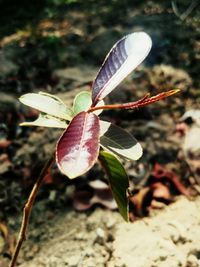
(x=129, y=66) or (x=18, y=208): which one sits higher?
Answer: (x=129, y=66)

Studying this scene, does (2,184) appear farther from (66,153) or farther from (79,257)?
(66,153)

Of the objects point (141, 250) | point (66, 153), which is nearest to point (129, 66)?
point (66, 153)

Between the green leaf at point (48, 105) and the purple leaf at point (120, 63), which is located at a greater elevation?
the purple leaf at point (120, 63)

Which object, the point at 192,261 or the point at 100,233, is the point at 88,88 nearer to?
the point at 100,233

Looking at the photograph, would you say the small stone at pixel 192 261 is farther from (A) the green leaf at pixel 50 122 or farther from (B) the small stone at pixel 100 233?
(A) the green leaf at pixel 50 122

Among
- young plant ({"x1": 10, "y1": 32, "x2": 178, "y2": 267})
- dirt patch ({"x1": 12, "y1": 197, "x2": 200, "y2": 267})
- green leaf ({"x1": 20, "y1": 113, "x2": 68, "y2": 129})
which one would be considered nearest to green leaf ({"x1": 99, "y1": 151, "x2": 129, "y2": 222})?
young plant ({"x1": 10, "y1": 32, "x2": 178, "y2": 267})

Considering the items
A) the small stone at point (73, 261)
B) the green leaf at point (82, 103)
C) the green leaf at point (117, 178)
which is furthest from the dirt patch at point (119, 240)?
the green leaf at point (82, 103)

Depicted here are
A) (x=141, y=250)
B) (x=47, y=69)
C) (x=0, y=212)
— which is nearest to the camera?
(x=141, y=250)
